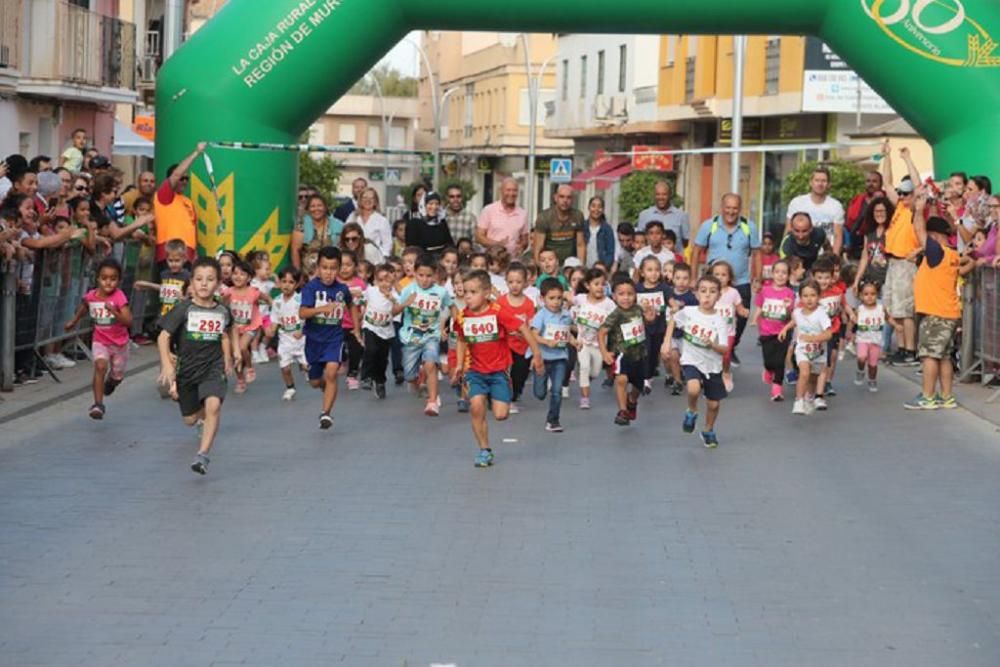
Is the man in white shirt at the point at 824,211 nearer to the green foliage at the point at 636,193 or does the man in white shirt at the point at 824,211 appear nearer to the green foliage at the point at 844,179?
the green foliage at the point at 844,179

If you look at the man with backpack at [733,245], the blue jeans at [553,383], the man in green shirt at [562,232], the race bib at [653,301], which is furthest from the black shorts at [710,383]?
the man in green shirt at [562,232]

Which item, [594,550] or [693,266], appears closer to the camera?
[594,550]

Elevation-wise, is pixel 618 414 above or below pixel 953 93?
below

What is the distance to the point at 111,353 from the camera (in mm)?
14758

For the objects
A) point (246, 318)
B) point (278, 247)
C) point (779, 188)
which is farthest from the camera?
point (779, 188)

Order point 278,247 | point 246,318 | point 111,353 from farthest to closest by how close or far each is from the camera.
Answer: point 278,247 → point 246,318 → point 111,353

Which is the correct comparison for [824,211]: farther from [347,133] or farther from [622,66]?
[347,133]

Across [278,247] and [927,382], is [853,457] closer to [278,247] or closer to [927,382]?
[927,382]

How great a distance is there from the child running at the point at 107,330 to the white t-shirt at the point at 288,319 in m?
2.46

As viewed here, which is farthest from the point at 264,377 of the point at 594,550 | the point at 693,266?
the point at 594,550

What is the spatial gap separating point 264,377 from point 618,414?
15.0 ft

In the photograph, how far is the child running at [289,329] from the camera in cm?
1698

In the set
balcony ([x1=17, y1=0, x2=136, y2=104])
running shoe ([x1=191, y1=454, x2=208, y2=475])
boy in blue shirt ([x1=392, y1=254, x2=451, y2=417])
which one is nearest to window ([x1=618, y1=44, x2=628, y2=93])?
balcony ([x1=17, y1=0, x2=136, y2=104])

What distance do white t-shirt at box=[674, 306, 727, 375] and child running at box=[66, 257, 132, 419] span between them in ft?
13.3
